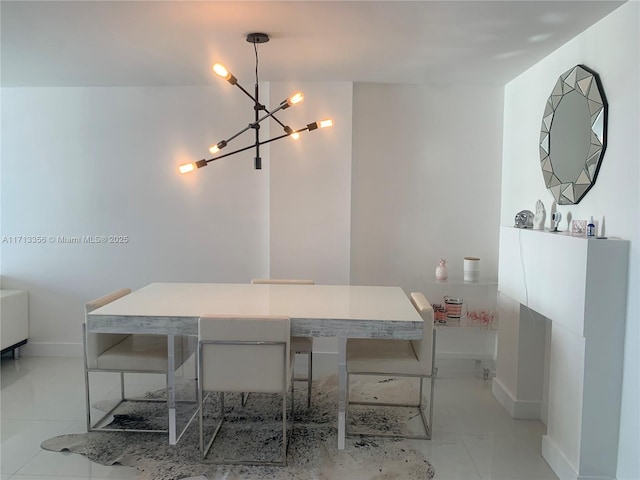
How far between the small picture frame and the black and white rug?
1.46m

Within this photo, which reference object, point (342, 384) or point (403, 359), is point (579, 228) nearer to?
point (403, 359)

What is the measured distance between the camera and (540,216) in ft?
9.89

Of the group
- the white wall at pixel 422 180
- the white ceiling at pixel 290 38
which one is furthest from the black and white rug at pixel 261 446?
the white ceiling at pixel 290 38

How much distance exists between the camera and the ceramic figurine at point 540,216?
9.82ft

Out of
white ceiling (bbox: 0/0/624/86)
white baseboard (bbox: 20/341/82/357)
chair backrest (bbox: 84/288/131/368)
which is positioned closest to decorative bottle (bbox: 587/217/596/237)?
white ceiling (bbox: 0/0/624/86)

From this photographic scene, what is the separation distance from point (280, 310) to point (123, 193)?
227 centimetres

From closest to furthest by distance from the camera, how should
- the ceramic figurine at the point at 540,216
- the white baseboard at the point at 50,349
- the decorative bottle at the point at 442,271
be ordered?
the ceramic figurine at the point at 540,216 → the decorative bottle at the point at 442,271 → the white baseboard at the point at 50,349

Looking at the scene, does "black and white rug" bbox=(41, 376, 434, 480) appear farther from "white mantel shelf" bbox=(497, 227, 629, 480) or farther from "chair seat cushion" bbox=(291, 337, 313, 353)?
"white mantel shelf" bbox=(497, 227, 629, 480)

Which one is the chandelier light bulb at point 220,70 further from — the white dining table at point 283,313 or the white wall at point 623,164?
the white wall at point 623,164

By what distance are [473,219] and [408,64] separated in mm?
1420

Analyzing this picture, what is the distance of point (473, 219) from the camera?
411 centimetres

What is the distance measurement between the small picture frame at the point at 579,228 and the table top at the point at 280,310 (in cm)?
95

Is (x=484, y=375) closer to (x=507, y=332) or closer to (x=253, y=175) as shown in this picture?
(x=507, y=332)

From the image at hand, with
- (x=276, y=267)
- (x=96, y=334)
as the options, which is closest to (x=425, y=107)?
(x=276, y=267)
